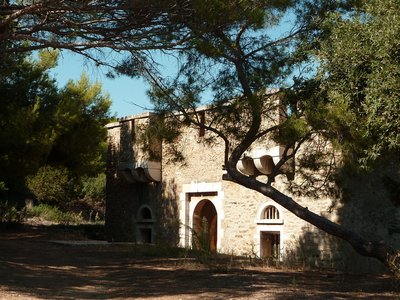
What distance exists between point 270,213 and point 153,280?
5913 mm

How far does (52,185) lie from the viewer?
23.5 m

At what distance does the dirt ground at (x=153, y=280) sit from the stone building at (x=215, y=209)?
4.94 ft

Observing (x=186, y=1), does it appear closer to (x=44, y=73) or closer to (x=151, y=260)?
(x=151, y=260)

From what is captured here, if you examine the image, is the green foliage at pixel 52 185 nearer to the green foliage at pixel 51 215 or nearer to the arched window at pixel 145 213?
the green foliage at pixel 51 215

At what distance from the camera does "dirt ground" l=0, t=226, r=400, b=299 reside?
296 inches

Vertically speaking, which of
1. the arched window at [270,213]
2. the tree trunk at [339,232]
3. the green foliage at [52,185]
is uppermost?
the green foliage at [52,185]

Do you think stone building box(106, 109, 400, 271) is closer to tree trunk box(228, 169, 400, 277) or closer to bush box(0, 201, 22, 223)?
tree trunk box(228, 169, 400, 277)

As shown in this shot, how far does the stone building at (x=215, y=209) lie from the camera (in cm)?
1230

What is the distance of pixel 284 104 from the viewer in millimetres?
9016

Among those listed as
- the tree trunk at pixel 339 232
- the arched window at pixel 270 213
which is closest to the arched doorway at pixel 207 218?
the arched window at pixel 270 213

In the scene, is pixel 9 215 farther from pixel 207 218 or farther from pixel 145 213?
pixel 207 218


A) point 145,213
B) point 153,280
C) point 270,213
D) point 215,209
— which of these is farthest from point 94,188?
point 153,280

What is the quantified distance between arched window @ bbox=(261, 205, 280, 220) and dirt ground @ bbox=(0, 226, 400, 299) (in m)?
3.38

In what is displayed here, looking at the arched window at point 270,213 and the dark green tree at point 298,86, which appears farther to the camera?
the arched window at point 270,213
